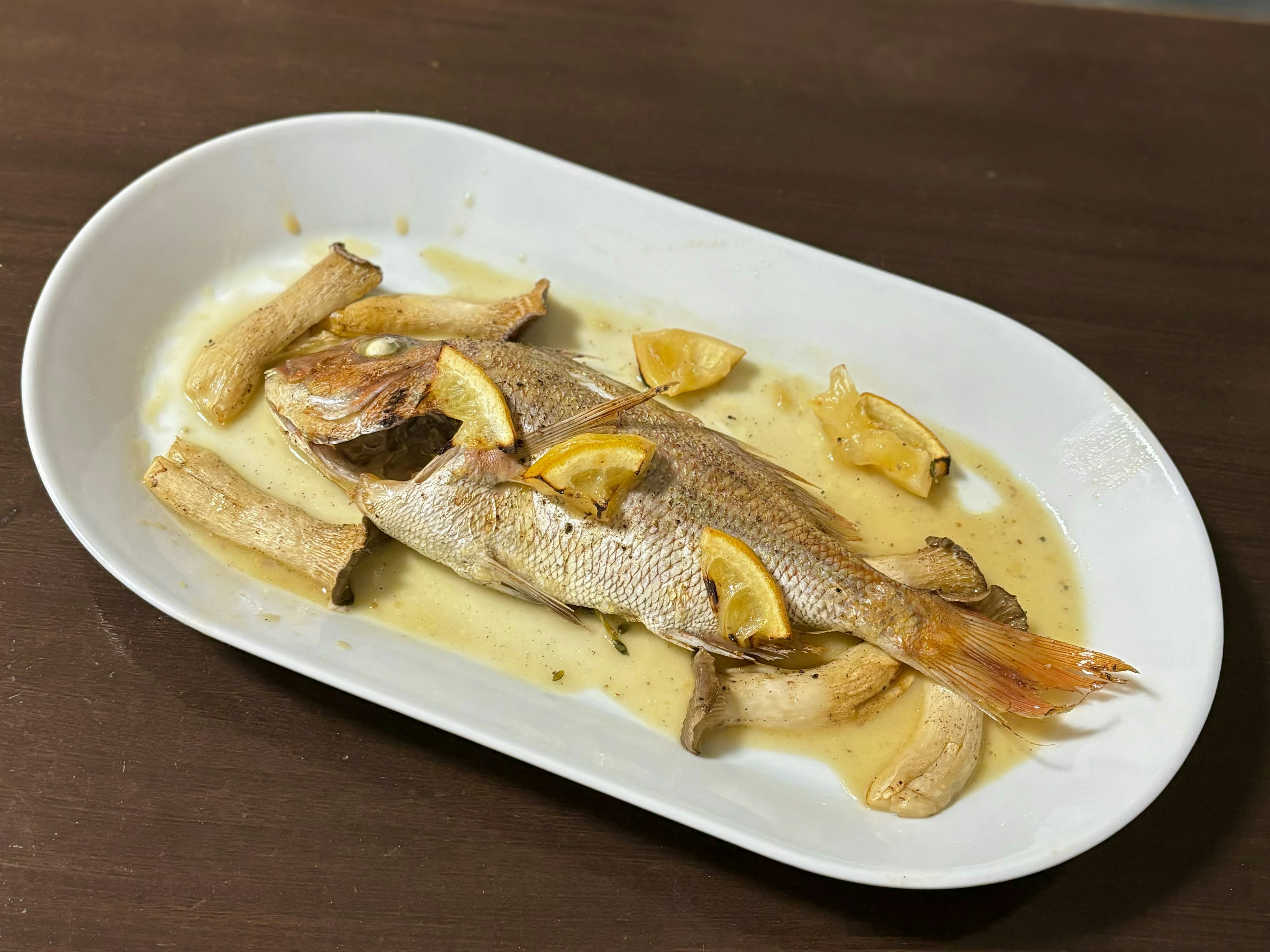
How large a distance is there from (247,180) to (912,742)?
2.30 metres

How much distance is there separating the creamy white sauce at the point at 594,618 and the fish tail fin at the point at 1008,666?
0.13 metres

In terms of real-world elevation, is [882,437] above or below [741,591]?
above

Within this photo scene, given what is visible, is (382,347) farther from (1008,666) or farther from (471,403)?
(1008,666)

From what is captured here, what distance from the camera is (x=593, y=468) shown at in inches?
73.1

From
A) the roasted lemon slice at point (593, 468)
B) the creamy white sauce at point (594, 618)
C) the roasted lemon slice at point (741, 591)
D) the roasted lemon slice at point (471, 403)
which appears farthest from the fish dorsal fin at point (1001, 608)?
the roasted lemon slice at point (471, 403)

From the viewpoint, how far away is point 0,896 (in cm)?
173

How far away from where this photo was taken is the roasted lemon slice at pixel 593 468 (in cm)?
185

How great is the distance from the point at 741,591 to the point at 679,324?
3.08ft

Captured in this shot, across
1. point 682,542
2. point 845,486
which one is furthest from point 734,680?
point 845,486

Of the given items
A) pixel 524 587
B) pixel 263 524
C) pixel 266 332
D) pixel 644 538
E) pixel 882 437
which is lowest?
pixel 263 524

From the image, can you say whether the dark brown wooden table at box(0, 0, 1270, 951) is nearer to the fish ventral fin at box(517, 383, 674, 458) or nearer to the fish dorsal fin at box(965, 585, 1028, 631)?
the fish dorsal fin at box(965, 585, 1028, 631)

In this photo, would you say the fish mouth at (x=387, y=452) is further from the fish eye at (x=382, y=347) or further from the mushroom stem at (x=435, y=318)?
the mushroom stem at (x=435, y=318)

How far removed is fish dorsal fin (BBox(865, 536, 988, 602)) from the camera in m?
2.01

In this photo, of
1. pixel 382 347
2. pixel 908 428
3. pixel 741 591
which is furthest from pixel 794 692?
pixel 382 347
